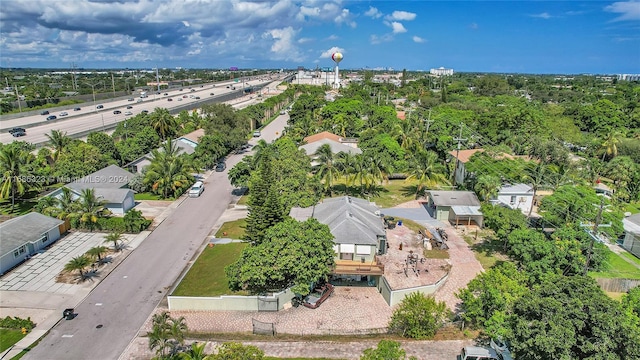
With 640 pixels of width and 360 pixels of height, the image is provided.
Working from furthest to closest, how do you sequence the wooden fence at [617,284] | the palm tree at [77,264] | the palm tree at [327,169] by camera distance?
the palm tree at [327,169] → the wooden fence at [617,284] → the palm tree at [77,264]

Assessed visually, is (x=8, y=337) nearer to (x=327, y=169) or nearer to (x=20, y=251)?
(x=20, y=251)

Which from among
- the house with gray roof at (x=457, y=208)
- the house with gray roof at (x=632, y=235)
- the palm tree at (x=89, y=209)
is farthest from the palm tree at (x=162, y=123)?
the house with gray roof at (x=632, y=235)

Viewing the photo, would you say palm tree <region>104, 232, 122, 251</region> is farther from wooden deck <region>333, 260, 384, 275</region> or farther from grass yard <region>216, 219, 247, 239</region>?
wooden deck <region>333, 260, 384, 275</region>

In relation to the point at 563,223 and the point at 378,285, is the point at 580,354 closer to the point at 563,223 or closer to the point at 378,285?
the point at 378,285

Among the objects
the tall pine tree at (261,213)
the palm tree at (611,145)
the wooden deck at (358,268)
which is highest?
the palm tree at (611,145)

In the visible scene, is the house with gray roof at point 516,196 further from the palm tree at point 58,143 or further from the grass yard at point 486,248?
the palm tree at point 58,143

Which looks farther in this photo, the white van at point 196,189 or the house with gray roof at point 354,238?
the white van at point 196,189

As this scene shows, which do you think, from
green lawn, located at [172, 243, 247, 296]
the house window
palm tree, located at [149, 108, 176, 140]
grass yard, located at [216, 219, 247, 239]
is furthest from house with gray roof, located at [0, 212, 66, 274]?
palm tree, located at [149, 108, 176, 140]
